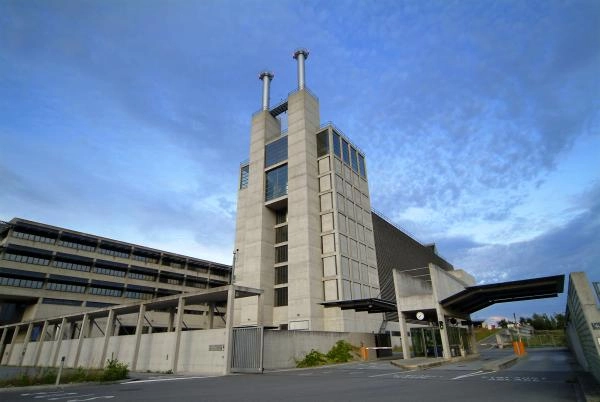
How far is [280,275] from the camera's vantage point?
56.5 metres

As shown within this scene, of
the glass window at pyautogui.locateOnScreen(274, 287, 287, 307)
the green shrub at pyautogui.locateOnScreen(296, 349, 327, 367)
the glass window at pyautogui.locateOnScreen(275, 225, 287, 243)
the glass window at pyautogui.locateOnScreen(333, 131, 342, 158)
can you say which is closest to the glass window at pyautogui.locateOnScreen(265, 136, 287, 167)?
the glass window at pyautogui.locateOnScreen(333, 131, 342, 158)

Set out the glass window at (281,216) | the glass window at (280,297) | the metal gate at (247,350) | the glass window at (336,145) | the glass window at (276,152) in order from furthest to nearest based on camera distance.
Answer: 1. the glass window at (276,152)
2. the glass window at (281,216)
3. the glass window at (336,145)
4. the glass window at (280,297)
5. the metal gate at (247,350)

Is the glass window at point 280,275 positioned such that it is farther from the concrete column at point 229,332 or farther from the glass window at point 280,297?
the concrete column at point 229,332

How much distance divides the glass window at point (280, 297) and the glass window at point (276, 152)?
72.9ft

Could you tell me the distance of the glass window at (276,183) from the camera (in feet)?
197

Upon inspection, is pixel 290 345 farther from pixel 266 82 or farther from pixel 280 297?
pixel 266 82

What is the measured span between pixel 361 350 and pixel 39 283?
199ft

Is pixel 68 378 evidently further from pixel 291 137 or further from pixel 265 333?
pixel 291 137

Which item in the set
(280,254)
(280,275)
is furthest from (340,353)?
(280,254)

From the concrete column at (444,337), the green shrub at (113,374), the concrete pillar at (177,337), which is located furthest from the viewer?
the concrete column at (444,337)

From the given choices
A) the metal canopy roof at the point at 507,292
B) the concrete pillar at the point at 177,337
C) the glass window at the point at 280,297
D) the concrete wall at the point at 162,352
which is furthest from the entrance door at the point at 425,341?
the glass window at the point at 280,297

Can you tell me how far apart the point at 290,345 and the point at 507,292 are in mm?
18896

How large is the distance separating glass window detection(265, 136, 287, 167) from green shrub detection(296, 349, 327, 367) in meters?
35.8

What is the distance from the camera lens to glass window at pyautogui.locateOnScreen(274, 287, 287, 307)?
5403 centimetres
